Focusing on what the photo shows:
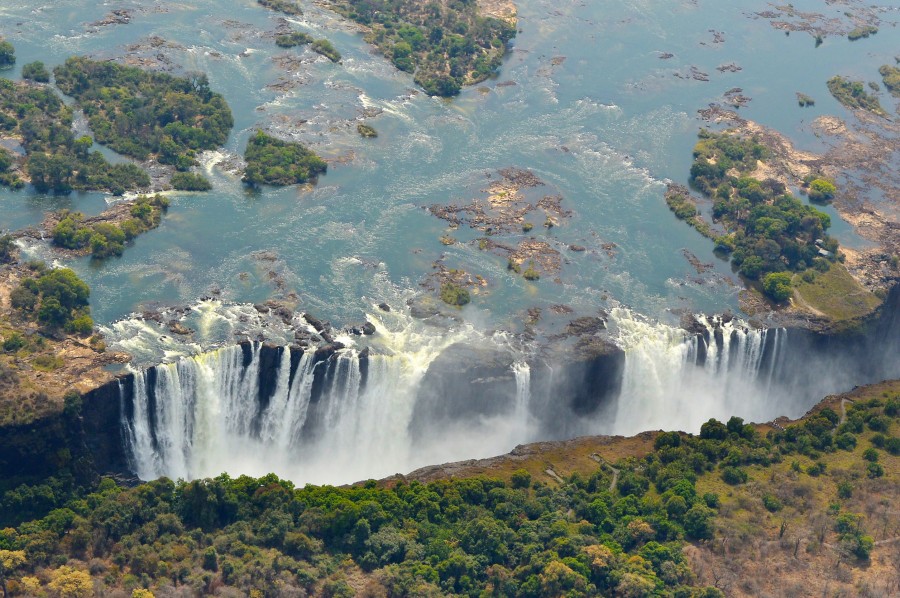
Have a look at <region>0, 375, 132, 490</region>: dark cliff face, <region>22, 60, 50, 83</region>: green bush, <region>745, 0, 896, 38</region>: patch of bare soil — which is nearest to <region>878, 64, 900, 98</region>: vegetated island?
<region>745, 0, 896, 38</region>: patch of bare soil

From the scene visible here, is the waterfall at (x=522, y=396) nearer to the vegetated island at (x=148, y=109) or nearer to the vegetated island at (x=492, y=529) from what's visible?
the vegetated island at (x=492, y=529)

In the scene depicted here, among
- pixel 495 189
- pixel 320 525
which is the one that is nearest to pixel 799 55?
pixel 495 189

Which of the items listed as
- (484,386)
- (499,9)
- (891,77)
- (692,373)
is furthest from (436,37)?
(484,386)

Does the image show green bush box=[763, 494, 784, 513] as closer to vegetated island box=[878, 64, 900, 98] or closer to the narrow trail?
the narrow trail

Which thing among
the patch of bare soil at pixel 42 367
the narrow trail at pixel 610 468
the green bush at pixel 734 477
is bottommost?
the narrow trail at pixel 610 468

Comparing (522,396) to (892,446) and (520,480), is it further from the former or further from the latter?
(892,446)

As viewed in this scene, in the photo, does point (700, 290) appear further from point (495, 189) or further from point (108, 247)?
point (108, 247)

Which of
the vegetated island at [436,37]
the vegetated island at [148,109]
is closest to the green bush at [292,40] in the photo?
the vegetated island at [436,37]
